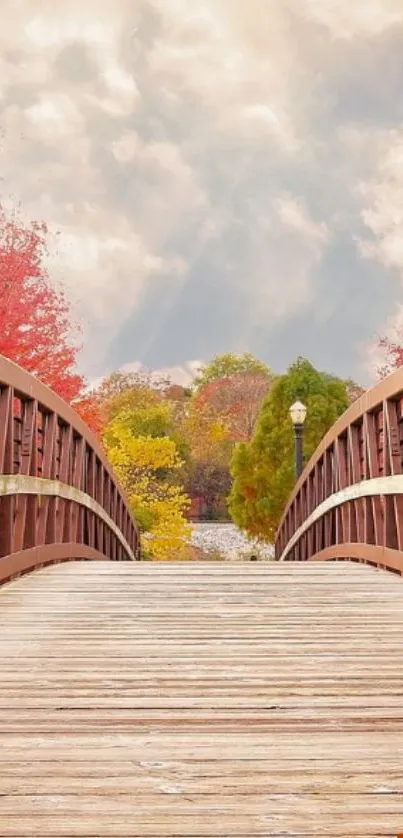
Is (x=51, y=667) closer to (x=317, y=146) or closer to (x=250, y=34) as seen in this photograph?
(x=250, y=34)

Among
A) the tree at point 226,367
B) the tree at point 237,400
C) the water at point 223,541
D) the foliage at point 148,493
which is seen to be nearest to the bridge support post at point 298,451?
the foliage at point 148,493

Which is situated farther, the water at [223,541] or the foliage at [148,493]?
the water at [223,541]

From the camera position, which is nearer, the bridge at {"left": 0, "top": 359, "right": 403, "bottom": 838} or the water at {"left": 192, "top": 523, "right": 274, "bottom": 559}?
the bridge at {"left": 0, "top": 359, "right": 403, "bottom": 838}

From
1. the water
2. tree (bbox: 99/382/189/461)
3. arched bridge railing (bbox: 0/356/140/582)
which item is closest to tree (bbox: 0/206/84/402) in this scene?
arched bridge railing (bbox: 0/356/140/582)

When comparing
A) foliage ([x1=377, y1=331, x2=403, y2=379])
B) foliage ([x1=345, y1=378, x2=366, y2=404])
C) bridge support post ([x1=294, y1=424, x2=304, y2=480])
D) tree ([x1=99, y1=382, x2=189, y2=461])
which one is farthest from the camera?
foliage ([x1=345, y1=378, x2=366, y2=404])

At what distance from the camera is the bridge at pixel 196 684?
236 centimetres

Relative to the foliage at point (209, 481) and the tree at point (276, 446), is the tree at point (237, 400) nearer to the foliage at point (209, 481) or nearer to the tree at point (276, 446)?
the foliage at point (209, 481)

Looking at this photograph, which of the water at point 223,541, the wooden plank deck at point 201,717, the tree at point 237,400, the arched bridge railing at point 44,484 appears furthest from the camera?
the tree at point 237,400

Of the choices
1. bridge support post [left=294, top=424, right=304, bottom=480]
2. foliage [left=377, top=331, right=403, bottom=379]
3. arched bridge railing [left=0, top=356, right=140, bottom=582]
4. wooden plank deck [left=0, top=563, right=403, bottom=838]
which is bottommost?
wooden plank deck [left=0, top=563, right=403, bottom=838]

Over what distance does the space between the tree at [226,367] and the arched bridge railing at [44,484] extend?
3806 centimetres

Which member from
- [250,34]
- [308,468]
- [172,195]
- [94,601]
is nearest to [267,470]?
[308,468]

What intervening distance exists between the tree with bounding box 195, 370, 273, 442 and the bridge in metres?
33.0

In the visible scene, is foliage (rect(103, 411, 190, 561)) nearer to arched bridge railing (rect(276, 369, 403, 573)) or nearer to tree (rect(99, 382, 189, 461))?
tree (rect(99, 382, 189, 461))

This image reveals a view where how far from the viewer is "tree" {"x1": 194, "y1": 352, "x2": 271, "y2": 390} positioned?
4950cm
